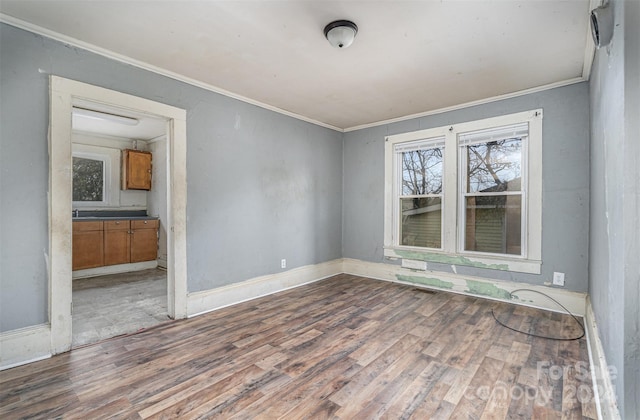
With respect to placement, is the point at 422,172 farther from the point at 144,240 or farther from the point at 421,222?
the point at 144,240

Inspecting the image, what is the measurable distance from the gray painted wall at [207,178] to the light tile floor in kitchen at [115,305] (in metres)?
0.51

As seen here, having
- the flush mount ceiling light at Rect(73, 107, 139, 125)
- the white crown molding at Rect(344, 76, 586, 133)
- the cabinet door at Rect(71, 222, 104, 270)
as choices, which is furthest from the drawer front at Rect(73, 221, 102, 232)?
the white crown molding at Rect(344, 76, 586, 133)

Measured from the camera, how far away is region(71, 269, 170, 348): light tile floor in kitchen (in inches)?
108

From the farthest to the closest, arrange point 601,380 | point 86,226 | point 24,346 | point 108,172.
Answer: point 108,172, point 86,226, point 24,346, point 601,380

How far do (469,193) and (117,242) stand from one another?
5828 millimetres

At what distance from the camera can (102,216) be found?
555cm

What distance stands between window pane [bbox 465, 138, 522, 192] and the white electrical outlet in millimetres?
1040

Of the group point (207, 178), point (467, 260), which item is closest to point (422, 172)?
point (467, 260)

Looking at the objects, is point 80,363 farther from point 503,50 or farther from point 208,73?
point 503,50

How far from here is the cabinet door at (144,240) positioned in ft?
17.8

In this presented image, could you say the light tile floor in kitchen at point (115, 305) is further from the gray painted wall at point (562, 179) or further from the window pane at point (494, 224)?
the gray painted wall at point (562, 179)

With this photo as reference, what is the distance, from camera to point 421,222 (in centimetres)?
442

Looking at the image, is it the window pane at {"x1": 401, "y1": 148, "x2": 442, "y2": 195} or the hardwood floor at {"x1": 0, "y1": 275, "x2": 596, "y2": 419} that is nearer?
the hardwood floor at {"x1": 0, "y1": 275, "x2": 596, "y2": 419}

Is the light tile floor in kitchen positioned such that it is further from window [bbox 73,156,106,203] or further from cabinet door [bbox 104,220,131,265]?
window [bbox 73,156,106,203]
